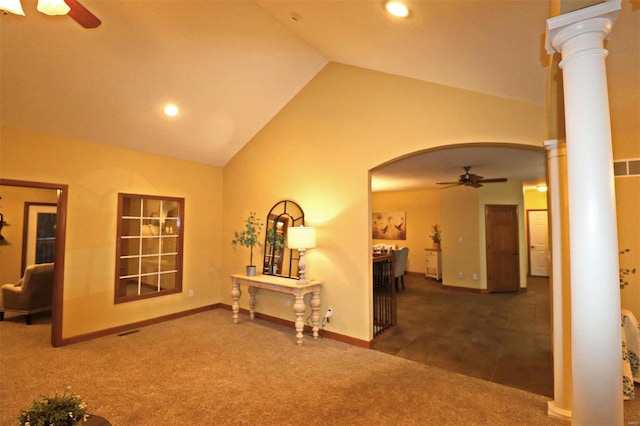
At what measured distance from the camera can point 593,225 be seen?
1369mm

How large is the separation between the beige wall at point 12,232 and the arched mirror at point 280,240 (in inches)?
193

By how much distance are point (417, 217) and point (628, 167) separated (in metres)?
6.04

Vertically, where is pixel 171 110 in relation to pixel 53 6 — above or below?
above

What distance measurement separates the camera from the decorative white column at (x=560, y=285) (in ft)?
7.36

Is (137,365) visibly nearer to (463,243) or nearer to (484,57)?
(484,57)

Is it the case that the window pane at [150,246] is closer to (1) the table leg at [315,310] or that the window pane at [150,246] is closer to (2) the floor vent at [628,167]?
(1) the table leg at [315,310]

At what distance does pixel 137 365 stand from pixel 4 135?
295 centimetres

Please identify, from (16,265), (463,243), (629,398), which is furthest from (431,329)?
(16,265)

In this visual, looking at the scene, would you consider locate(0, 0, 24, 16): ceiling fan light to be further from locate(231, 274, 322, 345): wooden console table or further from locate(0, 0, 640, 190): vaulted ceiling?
locate(231, 274, 322, 345): wooden console table

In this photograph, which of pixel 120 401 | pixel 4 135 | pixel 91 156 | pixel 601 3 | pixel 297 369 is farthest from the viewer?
pixel 91 156

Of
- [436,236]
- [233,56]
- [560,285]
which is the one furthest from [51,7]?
[436,236]

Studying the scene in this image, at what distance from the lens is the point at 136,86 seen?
3.49 metres

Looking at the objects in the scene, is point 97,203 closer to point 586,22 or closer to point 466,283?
point 586,22

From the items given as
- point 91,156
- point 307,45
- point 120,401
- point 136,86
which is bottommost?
point 120,401
